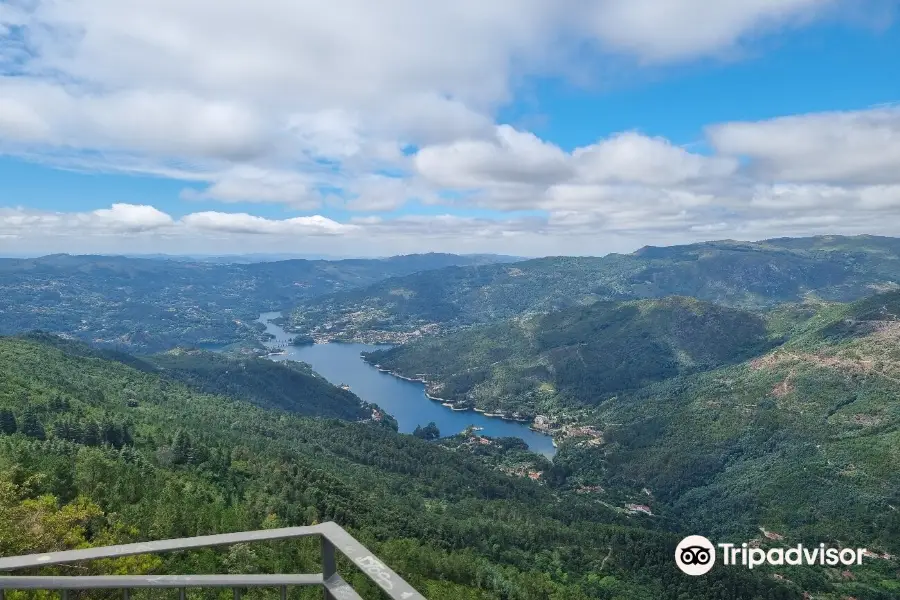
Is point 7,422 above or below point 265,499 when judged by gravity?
above

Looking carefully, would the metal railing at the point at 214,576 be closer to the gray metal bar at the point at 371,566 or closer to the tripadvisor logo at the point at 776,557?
the gray metal bar at the point at 371,566

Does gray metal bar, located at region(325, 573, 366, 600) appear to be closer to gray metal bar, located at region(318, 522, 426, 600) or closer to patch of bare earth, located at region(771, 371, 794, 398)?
gray metal bar, located at region(318, 522, 426, 600)

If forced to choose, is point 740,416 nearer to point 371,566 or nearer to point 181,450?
point 181,450

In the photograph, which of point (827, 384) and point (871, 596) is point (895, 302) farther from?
point (871, 596)

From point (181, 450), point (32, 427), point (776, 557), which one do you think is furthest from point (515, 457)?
point (32, 427)

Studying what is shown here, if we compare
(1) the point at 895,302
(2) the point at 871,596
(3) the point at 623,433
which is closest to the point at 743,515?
(2) the point at 871,596

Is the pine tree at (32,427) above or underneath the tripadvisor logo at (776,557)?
above

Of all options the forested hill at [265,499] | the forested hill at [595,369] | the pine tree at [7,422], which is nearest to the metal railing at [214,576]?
the forested hill at [265,499]
